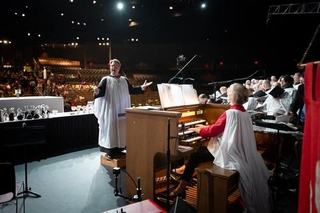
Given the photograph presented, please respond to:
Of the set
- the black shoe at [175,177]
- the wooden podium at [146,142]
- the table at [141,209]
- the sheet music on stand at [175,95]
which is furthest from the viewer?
the black shoe at [175,177]

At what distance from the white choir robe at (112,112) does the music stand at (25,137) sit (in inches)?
43.2

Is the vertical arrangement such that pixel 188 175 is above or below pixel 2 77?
below

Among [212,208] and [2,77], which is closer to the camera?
[212,208]

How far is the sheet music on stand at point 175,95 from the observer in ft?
10.4

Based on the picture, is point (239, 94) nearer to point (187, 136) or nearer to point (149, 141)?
point (187, 136)

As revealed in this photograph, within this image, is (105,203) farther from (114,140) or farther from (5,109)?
(5,109)

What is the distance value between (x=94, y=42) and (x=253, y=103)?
13.8 m

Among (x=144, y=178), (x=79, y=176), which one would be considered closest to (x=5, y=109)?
(x=79, y=176)

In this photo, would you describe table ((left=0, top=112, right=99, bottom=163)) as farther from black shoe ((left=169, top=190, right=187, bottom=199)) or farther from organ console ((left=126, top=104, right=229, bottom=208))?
black shoe ((left=169, top=190, right=187, bottom=199))

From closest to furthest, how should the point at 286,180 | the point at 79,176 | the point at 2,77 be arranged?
the point at 286,180, the point at 79,176, the point at 2,77

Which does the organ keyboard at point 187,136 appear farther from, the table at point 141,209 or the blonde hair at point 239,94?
the table at point 141,209

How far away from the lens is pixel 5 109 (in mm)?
4570

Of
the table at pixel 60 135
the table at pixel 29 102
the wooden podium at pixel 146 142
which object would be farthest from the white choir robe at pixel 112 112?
the table at pixel 29 102

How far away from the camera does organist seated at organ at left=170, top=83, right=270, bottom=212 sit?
2.58 meters
